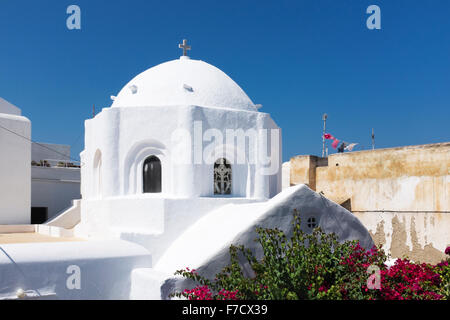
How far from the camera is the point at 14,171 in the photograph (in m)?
14.8

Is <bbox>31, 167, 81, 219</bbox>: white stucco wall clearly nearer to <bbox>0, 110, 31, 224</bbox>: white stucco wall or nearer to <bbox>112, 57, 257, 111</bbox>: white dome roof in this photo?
<bbox>0, 110, 31, 224</bbox>: white stucco wall

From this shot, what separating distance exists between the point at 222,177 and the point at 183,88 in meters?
2.43

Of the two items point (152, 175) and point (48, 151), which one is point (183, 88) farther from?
point (48, 151)

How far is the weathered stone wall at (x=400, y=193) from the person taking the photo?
13000mm

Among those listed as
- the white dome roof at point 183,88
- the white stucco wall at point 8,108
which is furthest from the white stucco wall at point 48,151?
the white dome roof at point 183,88

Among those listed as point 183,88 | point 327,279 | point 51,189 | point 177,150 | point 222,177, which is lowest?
point 327,279

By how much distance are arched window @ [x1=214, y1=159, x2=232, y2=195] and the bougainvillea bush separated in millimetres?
3791

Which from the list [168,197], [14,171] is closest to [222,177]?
[168,197]

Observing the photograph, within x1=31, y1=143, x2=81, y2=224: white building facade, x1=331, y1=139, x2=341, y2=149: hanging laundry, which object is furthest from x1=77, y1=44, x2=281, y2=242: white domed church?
x1=331, y1=139, x2=341, y2=149: hanging laundry

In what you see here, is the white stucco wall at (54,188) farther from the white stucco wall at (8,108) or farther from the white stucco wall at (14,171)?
the white stucco wall at (8,108)

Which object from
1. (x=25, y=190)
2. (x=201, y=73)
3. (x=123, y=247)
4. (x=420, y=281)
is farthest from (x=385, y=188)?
(x=25, y=190)

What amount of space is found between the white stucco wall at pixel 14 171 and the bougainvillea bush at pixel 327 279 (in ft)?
31.8

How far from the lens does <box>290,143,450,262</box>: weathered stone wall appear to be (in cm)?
1300

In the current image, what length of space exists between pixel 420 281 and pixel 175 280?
4.01 m
